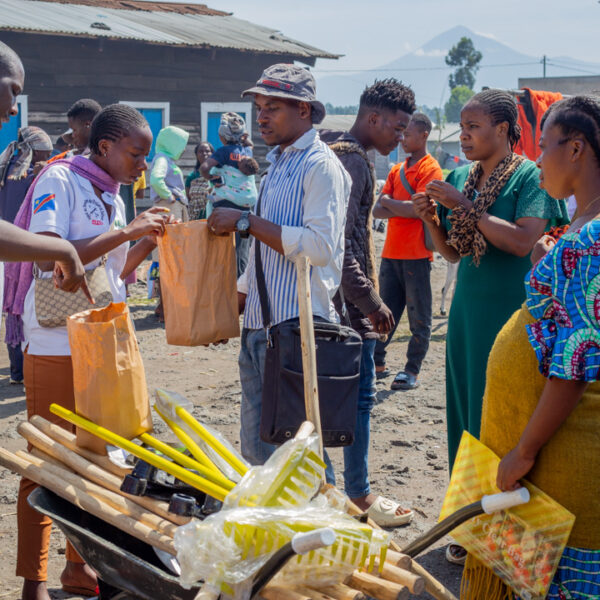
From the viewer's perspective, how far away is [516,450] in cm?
235

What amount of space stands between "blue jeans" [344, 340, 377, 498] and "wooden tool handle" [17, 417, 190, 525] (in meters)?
1.83

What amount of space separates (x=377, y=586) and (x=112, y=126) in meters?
2.28

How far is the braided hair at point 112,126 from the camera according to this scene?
339 cm

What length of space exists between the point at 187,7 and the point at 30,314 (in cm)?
1882

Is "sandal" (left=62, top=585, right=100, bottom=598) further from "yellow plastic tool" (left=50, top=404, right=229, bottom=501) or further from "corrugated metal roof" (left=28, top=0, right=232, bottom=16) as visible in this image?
"corrugated metal roof" (left=28, top=0, right=232, bottom=16)

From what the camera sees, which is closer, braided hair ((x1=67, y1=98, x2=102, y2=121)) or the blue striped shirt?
the blue striped shirt

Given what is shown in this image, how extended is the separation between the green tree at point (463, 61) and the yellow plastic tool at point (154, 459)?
332ft

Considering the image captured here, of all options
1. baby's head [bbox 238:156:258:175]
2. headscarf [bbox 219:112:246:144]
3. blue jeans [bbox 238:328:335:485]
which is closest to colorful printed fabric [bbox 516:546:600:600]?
blue jeans [bbox 238:328:335:485]

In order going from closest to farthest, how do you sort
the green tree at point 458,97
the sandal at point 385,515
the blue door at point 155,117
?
the sandal at point 385,515
the blue door at point 155,117
the green tree at point 458,97

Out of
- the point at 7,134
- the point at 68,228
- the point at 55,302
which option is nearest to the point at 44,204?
the point at 68,228

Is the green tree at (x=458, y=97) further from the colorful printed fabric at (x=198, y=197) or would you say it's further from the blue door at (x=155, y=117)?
the colorful printed fabric at (x=198, y=197)

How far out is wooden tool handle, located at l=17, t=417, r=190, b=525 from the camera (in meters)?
2.36

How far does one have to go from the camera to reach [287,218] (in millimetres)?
3350

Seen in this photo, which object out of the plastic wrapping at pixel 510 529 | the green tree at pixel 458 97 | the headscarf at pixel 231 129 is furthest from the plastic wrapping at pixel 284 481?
the green tree at pixel 458 97
